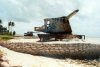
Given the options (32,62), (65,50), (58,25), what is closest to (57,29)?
(58,25)

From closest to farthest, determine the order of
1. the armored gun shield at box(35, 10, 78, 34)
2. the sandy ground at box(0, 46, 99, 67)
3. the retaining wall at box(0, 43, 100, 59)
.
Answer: the sandy ground at box(0, 46, 99, 67), the retaining wall at box(0, 43, 100, 59), the armored gun shield at box(35, 10, 78, 34)

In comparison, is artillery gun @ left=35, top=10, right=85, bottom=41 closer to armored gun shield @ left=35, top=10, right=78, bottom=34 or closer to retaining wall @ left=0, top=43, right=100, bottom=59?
armored gun shield @ left=35, top=10, right=78, bottom=34

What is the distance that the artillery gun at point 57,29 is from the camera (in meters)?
41.6

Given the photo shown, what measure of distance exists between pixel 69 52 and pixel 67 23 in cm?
1977

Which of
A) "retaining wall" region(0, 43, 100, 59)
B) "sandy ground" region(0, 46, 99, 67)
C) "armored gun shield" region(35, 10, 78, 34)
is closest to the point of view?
"sandy ground" region(0, 46, 99, 67)

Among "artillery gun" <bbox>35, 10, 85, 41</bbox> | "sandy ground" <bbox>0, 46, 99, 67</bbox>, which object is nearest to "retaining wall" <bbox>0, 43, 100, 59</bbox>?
"sandy ground" <bbox>0, 46, 99, 67</bbox>

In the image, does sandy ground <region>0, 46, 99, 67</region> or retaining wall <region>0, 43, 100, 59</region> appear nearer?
sandy ground <region>0, 46, 99, 67</region>

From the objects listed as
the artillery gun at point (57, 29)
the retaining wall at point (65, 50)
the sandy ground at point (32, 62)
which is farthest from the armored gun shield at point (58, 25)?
the sandy ground at point (32, 62)

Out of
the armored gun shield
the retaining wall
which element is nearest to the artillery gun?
the armored gun shield

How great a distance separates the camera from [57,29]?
42125 millimetres

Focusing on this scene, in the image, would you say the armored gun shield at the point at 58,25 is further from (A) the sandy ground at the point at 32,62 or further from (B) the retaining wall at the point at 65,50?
(A) the sandy ground at the point at 32,62

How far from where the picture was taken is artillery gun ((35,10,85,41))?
136ft

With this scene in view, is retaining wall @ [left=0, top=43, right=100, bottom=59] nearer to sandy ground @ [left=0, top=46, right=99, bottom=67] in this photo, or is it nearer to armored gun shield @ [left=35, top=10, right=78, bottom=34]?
sandy ground @ [left=0, top=46, right=99, bottom=67]

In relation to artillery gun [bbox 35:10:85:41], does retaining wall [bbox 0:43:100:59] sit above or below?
below
